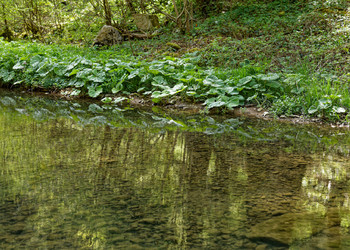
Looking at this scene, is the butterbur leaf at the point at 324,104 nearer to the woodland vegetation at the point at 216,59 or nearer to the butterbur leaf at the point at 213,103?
the woodland vegetation at the point at 216,59

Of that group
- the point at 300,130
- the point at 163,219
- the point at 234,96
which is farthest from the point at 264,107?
the point at 163,219

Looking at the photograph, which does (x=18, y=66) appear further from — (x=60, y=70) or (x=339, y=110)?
(x=339, y=110)

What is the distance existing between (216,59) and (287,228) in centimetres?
601

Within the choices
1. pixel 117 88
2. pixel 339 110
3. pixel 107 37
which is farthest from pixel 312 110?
pixel 107 37

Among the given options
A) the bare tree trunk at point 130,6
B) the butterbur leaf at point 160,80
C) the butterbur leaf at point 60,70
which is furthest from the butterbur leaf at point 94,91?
the bare tree trunk at point 130,6

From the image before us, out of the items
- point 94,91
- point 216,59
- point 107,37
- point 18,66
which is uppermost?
point 107,37

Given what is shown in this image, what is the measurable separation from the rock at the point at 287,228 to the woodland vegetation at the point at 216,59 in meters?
3.01

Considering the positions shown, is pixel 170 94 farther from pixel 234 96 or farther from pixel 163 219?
pixel 163 219

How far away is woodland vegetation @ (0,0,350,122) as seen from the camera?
495 centimetres

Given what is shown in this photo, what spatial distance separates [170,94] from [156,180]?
3331 millimetres

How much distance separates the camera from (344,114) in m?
4.41

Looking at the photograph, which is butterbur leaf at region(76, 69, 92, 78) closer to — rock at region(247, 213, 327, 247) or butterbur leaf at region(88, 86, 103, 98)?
butterbur leaf at region(88, 86, 103, 98)

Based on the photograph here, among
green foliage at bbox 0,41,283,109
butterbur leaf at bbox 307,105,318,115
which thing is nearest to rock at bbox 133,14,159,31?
green foliage at bbox 0,41,283,109

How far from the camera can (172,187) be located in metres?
2.06
